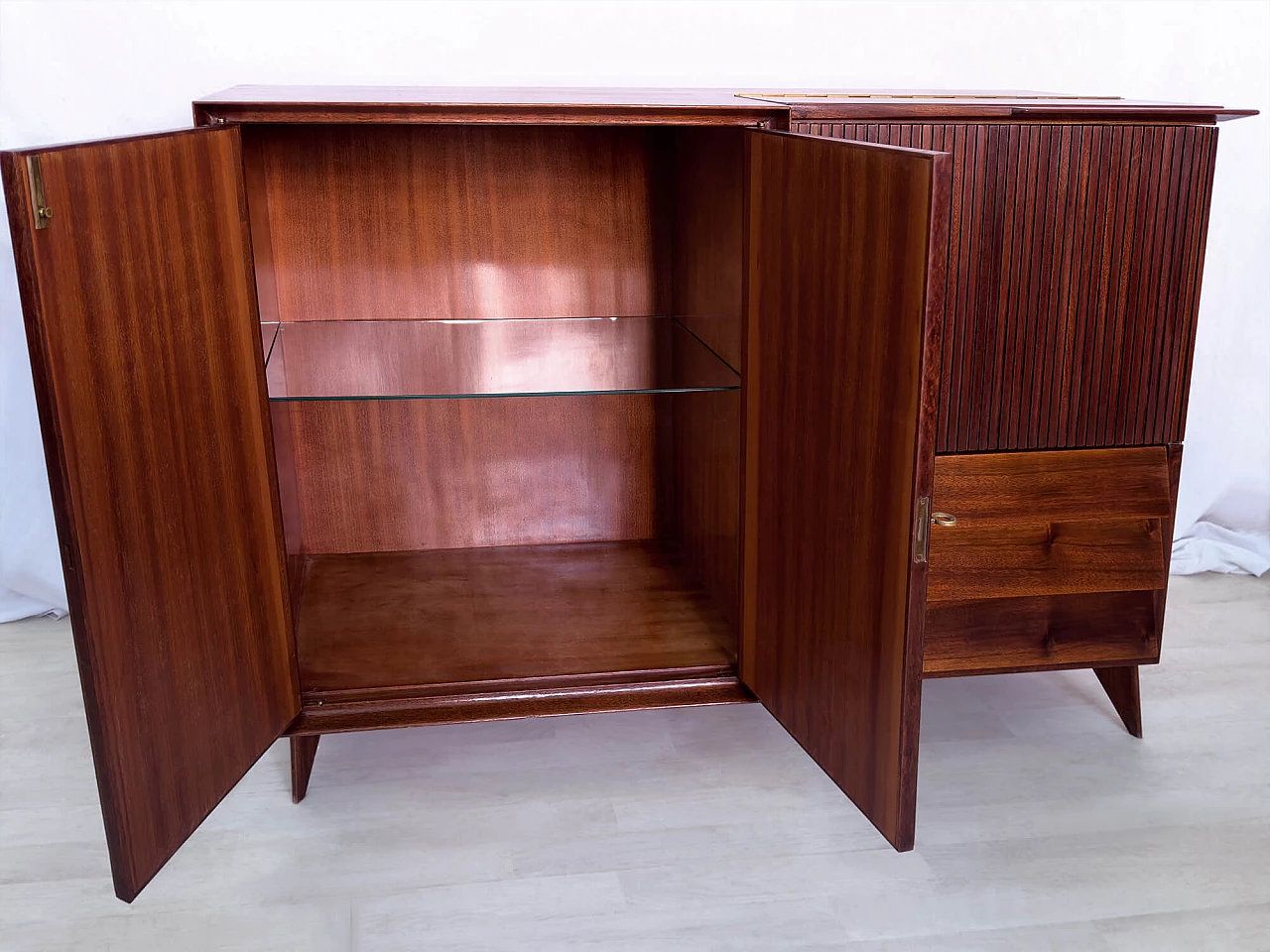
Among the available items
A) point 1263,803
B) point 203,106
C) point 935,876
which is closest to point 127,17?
point 203,106

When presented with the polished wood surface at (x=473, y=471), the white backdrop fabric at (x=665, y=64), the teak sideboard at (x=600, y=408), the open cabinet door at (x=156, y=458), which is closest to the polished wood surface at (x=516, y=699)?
the teak sideboard at (x=600, y=408)

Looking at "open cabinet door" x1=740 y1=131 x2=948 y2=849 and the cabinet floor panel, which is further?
the cabinet floor panel

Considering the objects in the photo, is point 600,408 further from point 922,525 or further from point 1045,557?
point 922,525

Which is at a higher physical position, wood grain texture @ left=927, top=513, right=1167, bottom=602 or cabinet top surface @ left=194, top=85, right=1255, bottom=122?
cabinet top surface @ left=194, top=85, right=1255, bottom=122

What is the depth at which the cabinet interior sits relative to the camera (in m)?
1.65

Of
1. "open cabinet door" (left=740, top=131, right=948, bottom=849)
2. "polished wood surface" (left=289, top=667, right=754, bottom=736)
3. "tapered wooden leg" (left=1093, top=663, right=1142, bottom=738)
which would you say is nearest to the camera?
"open cabinet door" (left=740, top=131, right=948, bottom=849)

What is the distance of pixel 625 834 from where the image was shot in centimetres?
161

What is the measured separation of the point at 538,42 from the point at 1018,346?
43.1 inches

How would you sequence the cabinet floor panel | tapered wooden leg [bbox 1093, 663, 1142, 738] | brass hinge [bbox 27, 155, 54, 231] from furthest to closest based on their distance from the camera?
1. tapered wooden leg [bbox 1093, 663, 1142, 738]
2. the cabinet floor panel
3. brass hinge [bbox 27, 155, 54, 231]

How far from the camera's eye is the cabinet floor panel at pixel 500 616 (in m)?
1.62

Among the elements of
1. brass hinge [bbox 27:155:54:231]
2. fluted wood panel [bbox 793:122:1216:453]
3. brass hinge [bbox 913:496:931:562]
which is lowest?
brass hinge [bbox 913:496:931:562]

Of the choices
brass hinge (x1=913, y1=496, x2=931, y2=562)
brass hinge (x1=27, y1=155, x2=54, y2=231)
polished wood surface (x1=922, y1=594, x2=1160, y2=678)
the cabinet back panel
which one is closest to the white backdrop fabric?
the cabinet back panel

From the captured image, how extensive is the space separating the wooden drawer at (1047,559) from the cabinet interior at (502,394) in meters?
0.29

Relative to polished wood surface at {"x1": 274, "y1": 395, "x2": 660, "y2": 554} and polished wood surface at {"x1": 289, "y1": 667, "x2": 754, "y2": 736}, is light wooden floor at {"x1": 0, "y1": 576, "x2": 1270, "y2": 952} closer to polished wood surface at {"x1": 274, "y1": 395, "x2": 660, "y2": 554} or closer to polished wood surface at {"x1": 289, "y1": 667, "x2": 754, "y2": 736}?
polished wood surface at {"x1": 289, "y1": 667, "x2": 754, "y2": 736}
